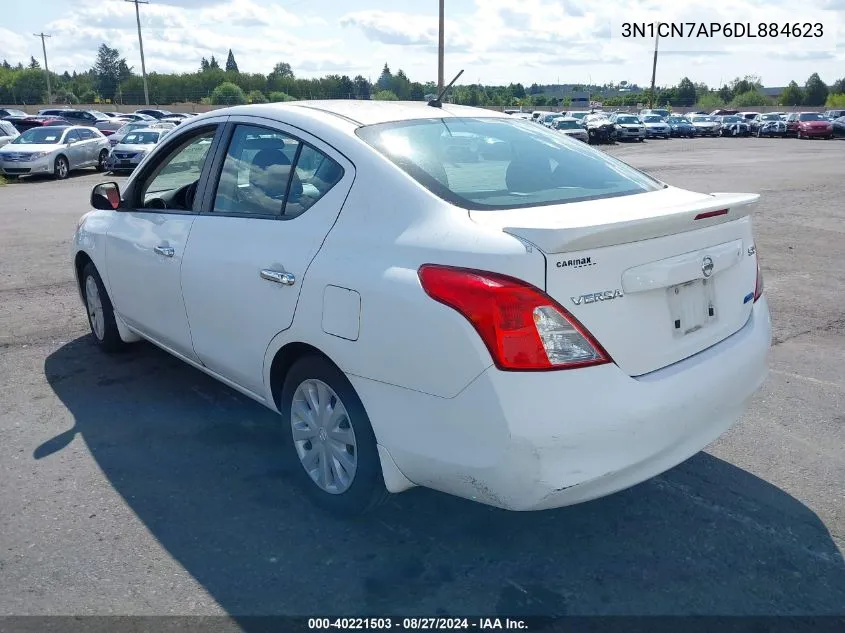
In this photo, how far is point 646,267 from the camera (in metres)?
2.72

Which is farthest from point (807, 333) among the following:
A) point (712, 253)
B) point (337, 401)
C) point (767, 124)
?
point (767, 124)

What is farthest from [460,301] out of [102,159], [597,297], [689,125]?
[689,125]

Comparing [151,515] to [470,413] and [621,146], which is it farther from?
[621,146]

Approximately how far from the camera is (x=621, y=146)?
4119 centimetres

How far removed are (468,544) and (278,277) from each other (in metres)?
1.36

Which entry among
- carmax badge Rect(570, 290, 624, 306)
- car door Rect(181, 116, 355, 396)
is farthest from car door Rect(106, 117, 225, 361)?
carmax badge Rect(570, 290, 624, 306)

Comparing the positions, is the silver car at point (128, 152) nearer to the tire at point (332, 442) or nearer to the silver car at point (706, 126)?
the tire at point (332, 442)

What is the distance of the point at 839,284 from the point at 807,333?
2030mm

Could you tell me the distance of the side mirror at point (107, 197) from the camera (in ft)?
15.8

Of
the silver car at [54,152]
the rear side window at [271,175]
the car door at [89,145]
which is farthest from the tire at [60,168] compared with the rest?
the rear side window at [271,175]

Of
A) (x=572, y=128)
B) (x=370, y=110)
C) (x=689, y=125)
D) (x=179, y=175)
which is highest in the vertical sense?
(x=370, y=110)

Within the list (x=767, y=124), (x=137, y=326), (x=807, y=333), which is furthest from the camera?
(x=767, y=124)

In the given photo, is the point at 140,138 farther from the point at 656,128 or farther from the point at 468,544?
the point at 656,128

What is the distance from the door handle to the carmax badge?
122cm
